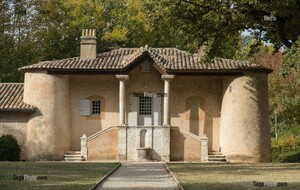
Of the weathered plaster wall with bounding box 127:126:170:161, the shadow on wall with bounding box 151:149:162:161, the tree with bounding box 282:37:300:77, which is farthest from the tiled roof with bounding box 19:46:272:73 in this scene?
the tree with bounding box 282:37:300:77

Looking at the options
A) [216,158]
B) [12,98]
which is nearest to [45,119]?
[12,98]

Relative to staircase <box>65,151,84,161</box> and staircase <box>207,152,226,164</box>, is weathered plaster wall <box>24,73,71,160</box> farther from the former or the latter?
staircase <box>207,152,226,164</box>

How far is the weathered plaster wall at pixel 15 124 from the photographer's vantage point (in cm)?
3547

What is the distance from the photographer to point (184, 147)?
3459 cm

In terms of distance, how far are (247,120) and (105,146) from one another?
7.99 metres

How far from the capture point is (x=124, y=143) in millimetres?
34469

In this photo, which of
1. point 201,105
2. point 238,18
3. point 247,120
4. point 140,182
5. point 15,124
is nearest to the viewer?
point 140,182

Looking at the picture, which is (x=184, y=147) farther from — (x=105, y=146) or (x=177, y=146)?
(x=105, y=146)

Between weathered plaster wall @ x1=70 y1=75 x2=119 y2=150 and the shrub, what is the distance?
3471 millimetres

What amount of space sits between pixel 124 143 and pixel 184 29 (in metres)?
9.82

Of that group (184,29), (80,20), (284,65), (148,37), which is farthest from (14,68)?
(284,65)

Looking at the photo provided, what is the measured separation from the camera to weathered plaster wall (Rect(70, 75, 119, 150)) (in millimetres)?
36500

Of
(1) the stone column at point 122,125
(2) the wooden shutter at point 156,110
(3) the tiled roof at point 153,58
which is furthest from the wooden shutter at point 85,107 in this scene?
(2) the wooden shutter at point 156,110

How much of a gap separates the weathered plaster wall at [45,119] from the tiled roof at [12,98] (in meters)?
0.48
